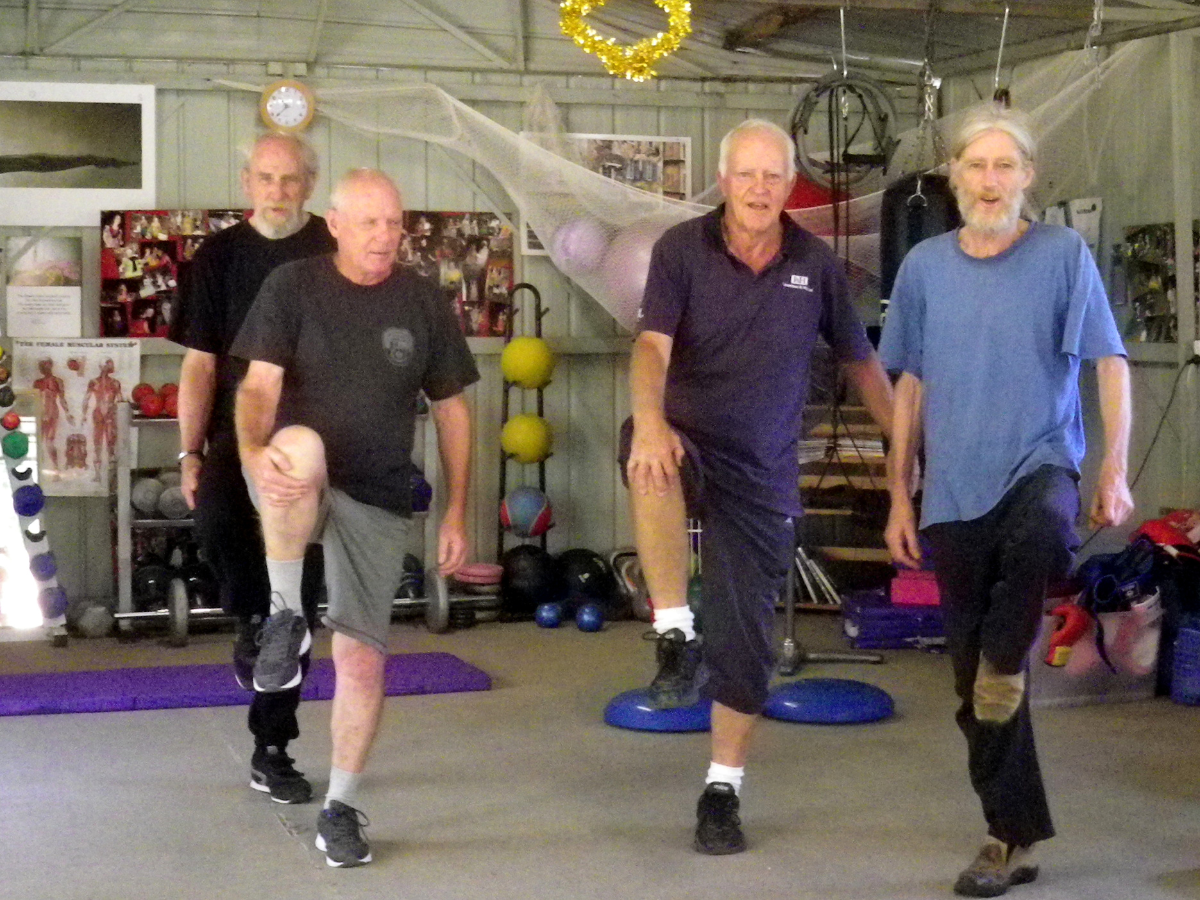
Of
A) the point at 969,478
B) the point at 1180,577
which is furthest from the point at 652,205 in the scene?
the point at 969,478

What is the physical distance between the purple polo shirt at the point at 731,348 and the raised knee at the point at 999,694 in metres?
0.61

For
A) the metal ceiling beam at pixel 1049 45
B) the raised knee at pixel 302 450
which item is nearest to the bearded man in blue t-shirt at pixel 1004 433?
the raised knee at pixel 302 450

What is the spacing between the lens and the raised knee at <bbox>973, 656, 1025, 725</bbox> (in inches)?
132

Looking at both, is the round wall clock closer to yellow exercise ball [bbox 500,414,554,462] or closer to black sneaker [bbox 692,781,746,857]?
yellow exercise ball [bbox 500,414,554,462]

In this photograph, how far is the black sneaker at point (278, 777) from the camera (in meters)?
4.25

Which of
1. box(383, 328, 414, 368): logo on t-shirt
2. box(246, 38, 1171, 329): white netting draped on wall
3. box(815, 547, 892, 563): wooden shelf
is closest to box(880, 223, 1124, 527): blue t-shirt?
box(383, 328, 414, 368): logo on t-shirt

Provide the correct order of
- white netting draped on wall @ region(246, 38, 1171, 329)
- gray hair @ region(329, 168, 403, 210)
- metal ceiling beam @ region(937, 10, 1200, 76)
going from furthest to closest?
white netting draped on wall @ region(246, 38, 1171, 329) < metal ceiling beam @ region(937, 10, 1200, 76) < gray hair @ region(329, 168, 403, 210)

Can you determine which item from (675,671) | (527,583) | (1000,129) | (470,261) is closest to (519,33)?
(470,261)

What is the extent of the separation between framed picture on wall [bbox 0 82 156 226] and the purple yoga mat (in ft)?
8.00

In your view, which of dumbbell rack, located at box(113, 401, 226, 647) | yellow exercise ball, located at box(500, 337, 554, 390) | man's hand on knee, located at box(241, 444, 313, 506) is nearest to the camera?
man's hand on knee, located at box(241, 444, 313, 506)

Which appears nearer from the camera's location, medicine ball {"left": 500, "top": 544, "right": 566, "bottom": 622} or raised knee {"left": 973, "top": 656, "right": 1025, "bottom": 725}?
raised knee {"left": 973, "top": 656, "right": 1025, "bottom": 725}

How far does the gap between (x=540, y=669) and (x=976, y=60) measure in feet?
12.3

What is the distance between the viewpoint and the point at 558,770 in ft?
15.3

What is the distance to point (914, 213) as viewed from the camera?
20.0ft
